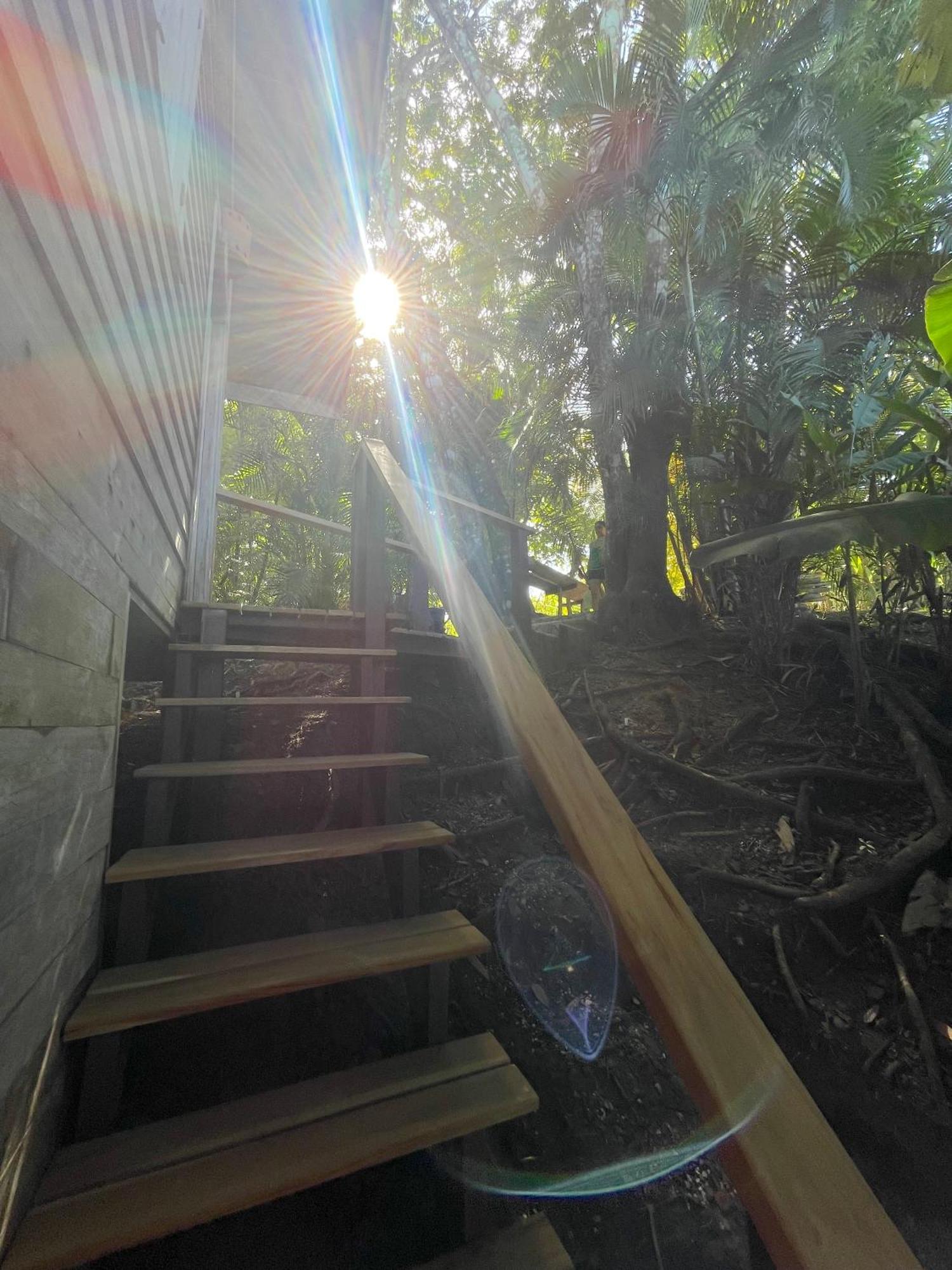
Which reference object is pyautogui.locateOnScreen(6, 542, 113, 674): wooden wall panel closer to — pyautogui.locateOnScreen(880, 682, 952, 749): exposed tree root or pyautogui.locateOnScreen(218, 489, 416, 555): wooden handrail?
pyautogui.locateOnScreen(218, 489, 416, 555): wooden handrail

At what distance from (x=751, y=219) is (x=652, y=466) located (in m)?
2.17

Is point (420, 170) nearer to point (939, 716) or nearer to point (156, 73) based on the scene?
point (156, 73)

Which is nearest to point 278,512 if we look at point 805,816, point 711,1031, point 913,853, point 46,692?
point 46,692

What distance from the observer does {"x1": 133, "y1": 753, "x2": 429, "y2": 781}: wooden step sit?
1780 millimetres

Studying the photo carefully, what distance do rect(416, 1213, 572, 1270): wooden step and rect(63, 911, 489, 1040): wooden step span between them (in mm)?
522

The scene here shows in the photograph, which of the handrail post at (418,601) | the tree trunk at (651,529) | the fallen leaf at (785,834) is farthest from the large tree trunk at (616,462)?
the fallen leaf at (785,834)

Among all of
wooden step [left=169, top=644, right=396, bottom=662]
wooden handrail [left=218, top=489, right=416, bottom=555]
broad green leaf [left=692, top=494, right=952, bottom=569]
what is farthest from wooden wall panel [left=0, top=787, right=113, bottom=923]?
wooden handrail [left=218, top=489, right=416, bottom=555]

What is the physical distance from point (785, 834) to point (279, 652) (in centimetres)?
262

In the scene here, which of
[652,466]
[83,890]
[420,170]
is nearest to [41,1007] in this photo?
[83,890]

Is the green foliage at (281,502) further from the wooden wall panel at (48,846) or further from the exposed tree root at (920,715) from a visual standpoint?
the wooden wall panel at (48,846)

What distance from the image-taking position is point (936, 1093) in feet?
6.34

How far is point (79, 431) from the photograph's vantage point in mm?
1272

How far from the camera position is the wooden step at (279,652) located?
2.32 m

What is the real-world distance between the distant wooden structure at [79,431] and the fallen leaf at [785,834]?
292 cm
